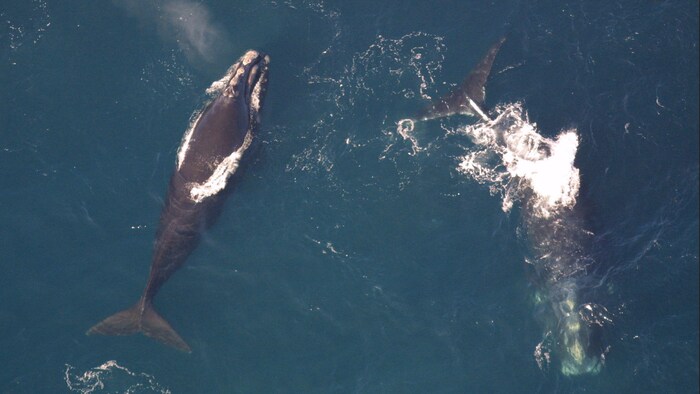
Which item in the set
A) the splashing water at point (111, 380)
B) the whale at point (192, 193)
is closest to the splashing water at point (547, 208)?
the whale at point (192, 193)

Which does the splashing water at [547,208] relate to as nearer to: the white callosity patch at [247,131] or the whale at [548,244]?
Result: the whale at [548,244]

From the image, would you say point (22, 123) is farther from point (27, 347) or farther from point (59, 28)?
point (27, 347)

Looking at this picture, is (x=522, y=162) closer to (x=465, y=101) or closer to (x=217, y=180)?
(x=465, y=101)

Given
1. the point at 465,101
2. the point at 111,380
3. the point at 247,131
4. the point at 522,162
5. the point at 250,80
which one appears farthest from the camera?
the point at 465,101

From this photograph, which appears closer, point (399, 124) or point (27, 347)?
point (27, 347)

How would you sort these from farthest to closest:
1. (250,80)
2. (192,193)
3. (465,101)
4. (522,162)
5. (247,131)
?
1. (465,101)
2. (522,162)
3. (250,80)
4. (247,131)
5. (192,193)

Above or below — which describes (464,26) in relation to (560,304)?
above

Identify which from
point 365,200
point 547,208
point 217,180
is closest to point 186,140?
point 217,180

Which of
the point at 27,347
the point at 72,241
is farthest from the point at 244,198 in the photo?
the point at 27,347
